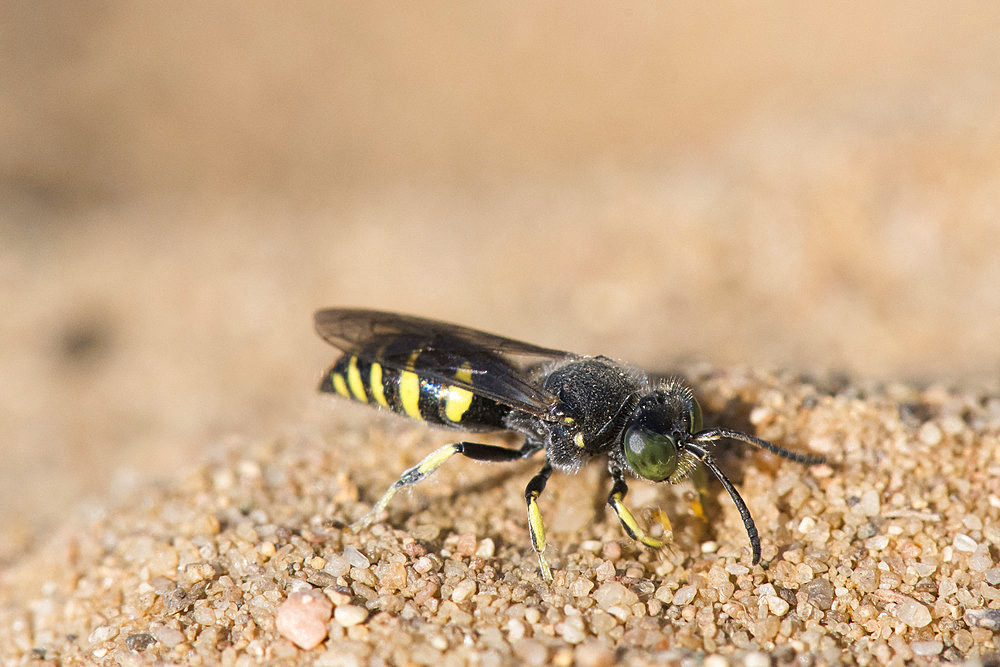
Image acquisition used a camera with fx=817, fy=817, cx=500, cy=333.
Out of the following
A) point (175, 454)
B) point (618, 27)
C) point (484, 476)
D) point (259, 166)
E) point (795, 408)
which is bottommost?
point (175, 454)

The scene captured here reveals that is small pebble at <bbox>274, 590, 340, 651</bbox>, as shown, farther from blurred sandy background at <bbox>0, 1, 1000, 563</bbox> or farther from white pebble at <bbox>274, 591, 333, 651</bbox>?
blurred sandy background at <bbox>0, 1, 1000, 563</bbox>

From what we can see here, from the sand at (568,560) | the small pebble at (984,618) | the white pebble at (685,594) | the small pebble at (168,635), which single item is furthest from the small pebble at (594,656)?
the small pebble at (168,635)

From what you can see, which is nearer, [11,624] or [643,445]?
[643,445]

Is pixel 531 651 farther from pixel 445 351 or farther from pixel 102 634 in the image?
pixel 102 634

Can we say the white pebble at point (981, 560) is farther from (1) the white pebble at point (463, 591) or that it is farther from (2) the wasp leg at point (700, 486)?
(1) the white pebble at point (463, 591)

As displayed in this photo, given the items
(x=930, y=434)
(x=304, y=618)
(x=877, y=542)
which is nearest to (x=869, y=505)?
(x=877, y=542)

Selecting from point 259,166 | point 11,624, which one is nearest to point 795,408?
point 11,624

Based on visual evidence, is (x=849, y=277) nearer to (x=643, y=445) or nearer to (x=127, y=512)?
(x=643, y=445)
